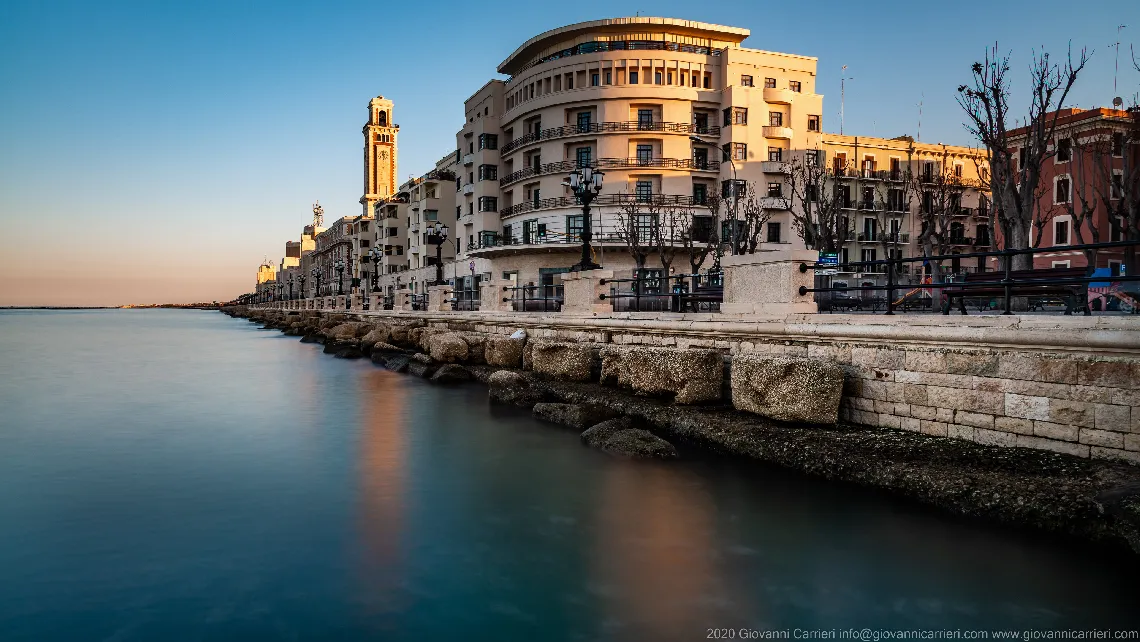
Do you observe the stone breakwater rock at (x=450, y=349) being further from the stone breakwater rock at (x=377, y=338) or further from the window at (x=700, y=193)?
the window at (x=700, y=193)

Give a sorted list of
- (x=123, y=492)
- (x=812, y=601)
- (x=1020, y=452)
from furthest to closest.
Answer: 1. (x=123, y=492)
2. (x=1020, y=452)
3. (x=812, y=601)

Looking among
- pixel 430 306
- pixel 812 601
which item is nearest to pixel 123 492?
pixel 812 601

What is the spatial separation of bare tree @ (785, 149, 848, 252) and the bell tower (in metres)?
73.4

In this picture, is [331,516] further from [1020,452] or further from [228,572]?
[1020,452]

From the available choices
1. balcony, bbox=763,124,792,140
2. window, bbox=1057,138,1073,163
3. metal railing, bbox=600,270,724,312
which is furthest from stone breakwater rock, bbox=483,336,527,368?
balcony, bbox=763,124,792,140

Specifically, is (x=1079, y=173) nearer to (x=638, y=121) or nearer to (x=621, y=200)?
(x=638, y=121)

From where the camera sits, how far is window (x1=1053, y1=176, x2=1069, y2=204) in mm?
36862

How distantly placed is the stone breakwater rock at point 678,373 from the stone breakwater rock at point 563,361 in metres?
2.11

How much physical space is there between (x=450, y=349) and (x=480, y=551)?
13.6 metres

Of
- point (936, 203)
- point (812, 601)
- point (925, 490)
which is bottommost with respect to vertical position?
point (812, 601)

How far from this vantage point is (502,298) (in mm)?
22859

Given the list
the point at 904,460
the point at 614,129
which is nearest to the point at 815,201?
the point at 614,129

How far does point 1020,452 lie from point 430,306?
26184 mm

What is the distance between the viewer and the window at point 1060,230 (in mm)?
37406
